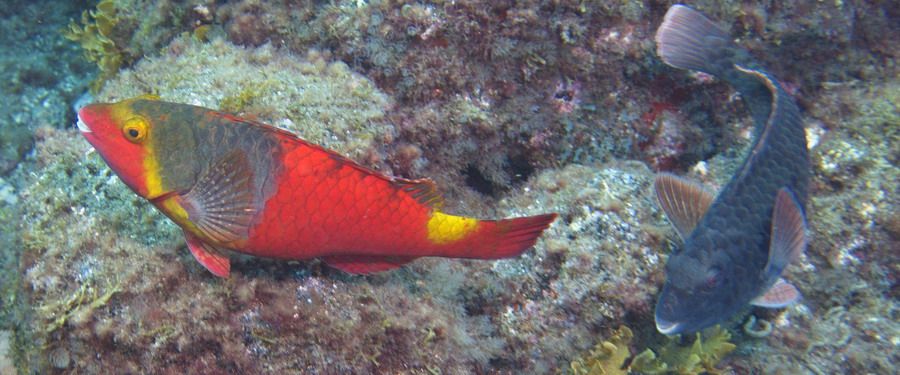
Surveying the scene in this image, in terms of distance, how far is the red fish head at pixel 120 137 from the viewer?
2264mm

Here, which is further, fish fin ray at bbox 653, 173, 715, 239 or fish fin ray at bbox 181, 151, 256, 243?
fish fin ray at bbox 653, 173, 715, 239

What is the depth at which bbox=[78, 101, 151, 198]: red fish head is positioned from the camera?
226cm

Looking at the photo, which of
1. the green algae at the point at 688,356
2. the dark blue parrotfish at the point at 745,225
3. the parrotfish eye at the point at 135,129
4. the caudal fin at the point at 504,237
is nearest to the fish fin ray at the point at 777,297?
the dark blue parrotfish at the point at 745,225

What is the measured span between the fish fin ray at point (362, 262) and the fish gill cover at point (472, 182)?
0.16 m

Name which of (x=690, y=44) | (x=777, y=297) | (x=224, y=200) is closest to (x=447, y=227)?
(x=224, y=200)

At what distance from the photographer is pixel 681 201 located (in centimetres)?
340

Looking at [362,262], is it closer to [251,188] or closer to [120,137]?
[251,188]

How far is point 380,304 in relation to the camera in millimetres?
2721

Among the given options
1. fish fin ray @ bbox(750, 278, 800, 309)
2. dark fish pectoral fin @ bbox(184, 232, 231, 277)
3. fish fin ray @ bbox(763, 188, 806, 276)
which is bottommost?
fish fin ray @ bbox(750, 278, 800, 309)

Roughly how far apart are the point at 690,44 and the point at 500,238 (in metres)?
2.58

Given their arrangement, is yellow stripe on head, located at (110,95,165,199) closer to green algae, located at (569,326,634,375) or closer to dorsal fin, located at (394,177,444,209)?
dorsal fin, located at (394,177,444,209)

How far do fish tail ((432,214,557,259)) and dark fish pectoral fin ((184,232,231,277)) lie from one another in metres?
1.05

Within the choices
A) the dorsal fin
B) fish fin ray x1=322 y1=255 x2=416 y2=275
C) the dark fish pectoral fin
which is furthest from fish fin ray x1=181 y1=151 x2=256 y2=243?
the dorsal fin

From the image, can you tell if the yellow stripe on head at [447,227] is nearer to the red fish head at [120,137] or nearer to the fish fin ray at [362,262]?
the fish fin ray at [362,262]
